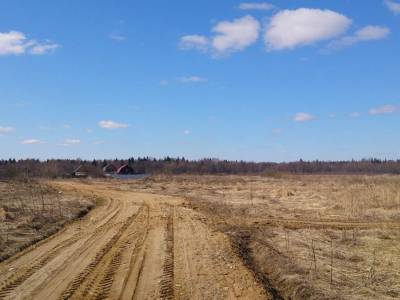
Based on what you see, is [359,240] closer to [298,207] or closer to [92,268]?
[92,268]

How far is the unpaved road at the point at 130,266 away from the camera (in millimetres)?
9930

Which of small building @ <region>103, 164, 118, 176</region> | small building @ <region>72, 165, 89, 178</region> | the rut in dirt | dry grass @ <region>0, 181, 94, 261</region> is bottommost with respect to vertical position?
the rut in dirt

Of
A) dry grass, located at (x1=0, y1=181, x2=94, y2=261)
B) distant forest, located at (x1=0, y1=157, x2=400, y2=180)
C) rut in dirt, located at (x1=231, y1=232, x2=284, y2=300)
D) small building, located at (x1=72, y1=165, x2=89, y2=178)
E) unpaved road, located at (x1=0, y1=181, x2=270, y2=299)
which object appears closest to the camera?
unpaved road, located at (x1=0, y1=181, x2=270, y2=299)

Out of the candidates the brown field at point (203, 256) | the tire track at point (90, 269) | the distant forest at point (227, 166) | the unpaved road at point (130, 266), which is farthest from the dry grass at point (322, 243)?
the distant forest at point (227, 166)

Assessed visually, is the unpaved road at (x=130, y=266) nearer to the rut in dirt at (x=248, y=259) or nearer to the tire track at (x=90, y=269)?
the tire track at (x=90, y=269)

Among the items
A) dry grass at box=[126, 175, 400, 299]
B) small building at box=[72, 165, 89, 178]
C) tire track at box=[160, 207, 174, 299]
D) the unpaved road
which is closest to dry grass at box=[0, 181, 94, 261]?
the unpaved road

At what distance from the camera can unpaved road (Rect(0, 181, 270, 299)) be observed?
32.6ft

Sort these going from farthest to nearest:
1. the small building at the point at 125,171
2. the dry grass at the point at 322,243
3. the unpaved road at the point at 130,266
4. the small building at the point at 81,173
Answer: the small building at the point at 125,171
the small building at the point at 81,173
the dry grass at the point at 322,243
the unpaved road at the point at 130,266

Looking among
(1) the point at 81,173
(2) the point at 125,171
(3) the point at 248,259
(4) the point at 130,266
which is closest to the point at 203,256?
(3) the point at 248,259

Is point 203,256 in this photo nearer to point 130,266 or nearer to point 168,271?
point 168,271

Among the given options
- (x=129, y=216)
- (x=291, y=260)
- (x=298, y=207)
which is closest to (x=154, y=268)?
(x=291, y=260)

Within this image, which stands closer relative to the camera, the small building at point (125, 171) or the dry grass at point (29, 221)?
the dry grass at point (29, 221)

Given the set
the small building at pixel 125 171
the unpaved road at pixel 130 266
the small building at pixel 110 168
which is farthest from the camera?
the small building at pixel 110 168

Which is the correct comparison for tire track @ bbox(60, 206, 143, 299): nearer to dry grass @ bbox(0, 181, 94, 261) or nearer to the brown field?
the brown field
